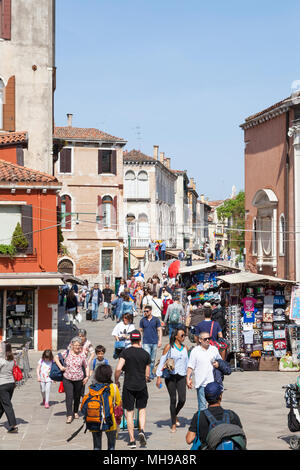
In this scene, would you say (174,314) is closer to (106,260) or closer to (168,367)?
(168,367)

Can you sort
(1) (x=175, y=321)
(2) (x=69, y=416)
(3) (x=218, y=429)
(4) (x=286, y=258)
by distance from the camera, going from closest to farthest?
1. (3) (x=218, y=429)
2. (2) (x=69, y=416)
3. (1) (x=175, y=321)
4. (4) (x=286, y=258)

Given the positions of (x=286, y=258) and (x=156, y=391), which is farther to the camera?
(x=286, y=258)

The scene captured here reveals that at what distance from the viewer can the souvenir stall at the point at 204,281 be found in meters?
24.1

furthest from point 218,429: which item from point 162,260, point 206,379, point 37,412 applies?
point 162,260

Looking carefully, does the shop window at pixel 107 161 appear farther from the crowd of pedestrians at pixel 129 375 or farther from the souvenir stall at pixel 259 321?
the crowd of pedestrians at pixel 129 375

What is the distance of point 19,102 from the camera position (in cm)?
3200

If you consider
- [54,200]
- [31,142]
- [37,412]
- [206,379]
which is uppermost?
[31,142]

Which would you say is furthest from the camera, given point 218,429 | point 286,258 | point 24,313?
point 286,258

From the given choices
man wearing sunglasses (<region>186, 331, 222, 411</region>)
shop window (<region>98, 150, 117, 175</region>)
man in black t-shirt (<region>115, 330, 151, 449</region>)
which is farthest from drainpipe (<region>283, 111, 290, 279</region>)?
man in black t-shirt (<region>115, 330, 151, 449</region>)

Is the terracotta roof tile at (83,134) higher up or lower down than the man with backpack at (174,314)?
higher up

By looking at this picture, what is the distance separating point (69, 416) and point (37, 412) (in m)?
1.41

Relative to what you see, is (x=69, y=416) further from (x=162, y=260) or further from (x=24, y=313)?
(x=162, y=260)

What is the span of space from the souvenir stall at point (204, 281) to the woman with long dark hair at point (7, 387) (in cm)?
1196

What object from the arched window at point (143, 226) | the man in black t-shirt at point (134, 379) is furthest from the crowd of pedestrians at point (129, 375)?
the arched window at point (143, 226)
